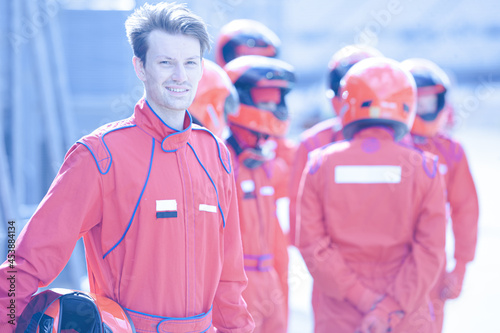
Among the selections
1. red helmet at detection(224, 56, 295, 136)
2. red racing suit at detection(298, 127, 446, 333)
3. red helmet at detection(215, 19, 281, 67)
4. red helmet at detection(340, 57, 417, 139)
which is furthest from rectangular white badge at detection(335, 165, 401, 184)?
red helmet at detection(215, 19, 281, 67)

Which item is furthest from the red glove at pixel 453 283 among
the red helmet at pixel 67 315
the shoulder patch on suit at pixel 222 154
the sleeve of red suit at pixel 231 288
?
the red helmet at pixel 67 315

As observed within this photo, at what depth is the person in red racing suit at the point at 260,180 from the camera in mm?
3596

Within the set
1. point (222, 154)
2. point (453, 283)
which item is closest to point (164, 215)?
point (222, 154)

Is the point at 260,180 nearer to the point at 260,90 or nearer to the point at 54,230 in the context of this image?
the point at 260,90

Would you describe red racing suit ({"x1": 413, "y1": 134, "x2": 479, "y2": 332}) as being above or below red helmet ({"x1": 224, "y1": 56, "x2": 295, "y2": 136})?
below

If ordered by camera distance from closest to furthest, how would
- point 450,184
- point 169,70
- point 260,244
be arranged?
1. point 169,70
2. point 260,244
3. point 450,184

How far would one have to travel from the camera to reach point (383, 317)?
3.00 meters

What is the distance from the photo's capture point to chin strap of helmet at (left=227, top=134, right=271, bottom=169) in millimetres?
3686

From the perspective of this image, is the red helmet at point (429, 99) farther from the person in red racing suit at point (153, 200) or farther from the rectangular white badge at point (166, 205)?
the rectangular white badge at point (166, 205)

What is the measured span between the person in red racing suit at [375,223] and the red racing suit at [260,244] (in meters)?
0.46

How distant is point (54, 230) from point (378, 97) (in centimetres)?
195

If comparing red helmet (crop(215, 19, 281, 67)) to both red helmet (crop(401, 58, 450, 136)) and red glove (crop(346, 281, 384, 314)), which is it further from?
red glove (crop(346, 281, 384, 314))

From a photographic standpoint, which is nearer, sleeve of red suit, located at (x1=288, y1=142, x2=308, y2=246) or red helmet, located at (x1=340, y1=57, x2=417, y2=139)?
red helmet, located at (x1=340, y1=57, x2=417, y2=139)

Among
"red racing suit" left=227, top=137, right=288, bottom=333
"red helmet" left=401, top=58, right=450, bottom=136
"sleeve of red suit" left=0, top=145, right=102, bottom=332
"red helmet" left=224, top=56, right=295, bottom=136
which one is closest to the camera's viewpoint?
"sleeve of red suit" left=0, top=145, right=102, bottom=332
